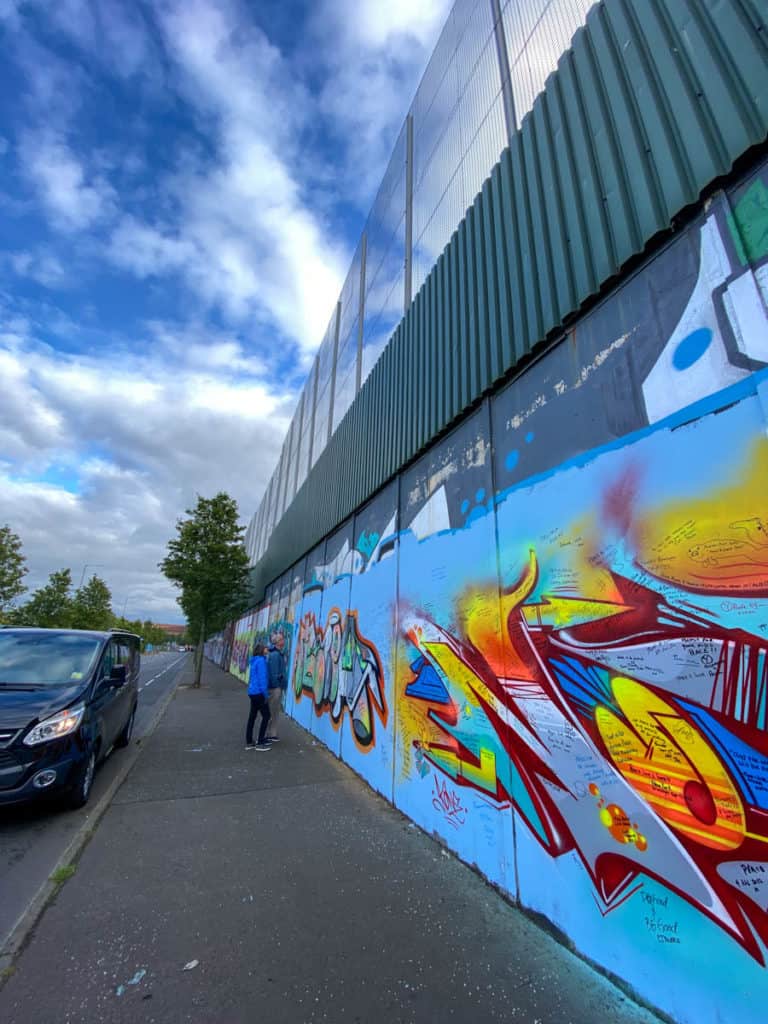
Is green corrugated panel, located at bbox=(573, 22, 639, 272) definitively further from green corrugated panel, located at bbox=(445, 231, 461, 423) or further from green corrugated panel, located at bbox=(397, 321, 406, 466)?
green corrugated panel, located at bbox=(397, 321, 406, 466)

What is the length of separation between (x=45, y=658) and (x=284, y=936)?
448cm

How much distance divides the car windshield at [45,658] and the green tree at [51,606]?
2828 cm

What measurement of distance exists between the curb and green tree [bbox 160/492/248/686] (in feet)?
48.1

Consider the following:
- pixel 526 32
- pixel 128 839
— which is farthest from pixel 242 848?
pixel 526 32

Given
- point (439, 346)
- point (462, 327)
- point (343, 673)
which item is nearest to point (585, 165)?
point (462, 327)

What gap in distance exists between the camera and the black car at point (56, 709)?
158 inches

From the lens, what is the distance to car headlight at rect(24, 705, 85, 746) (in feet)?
13.4

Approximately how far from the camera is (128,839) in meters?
3.92

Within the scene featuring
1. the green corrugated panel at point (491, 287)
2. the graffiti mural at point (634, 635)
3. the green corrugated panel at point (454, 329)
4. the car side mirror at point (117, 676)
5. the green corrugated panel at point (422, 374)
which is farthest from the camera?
the car side mirror at point (117, 676)

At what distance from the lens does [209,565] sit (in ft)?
67.1

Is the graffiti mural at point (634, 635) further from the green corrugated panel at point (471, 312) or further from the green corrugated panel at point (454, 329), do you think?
the green corrugated panel at point (454, 329)

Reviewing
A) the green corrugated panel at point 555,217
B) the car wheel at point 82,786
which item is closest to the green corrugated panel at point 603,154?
the green corrugated panel at point 555,217

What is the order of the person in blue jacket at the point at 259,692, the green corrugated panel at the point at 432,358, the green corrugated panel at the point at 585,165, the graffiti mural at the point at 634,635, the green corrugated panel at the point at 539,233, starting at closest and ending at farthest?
the graffiti mural at the point at 634,635 → the green corrugated panel at the point at 585,165 → the green corrugated panel at the point at 539,233 → the green corrugated panel at the point at 432,358 → the person in blue jacket at the point at 259,692

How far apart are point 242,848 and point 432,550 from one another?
3.03 meters
